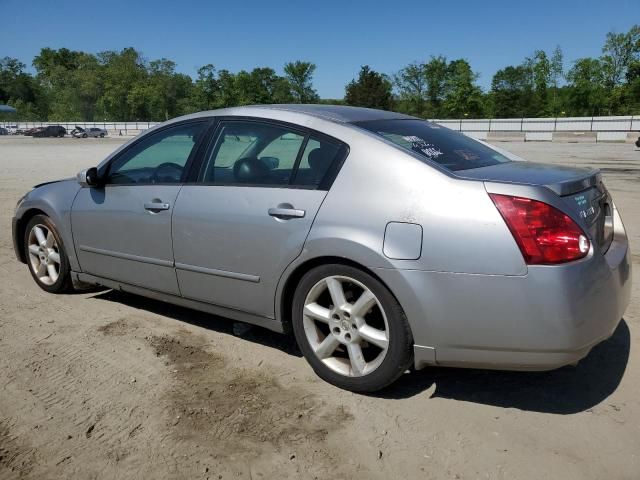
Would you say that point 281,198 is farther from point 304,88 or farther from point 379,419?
point 304,88

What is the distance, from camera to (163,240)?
386 cm

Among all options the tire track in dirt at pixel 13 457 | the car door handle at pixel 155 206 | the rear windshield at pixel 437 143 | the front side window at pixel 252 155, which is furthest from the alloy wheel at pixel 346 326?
the tire track in dirt at pixel 13 457

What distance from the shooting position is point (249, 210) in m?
3.40

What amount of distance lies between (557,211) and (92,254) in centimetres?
336

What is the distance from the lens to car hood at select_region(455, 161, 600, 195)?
2783 millimetres

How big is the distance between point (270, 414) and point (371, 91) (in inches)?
3155

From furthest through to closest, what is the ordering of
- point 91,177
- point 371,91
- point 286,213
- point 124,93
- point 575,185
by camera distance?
point 124,93, point 371,91, point 91,177, point 286,213, point 575,185

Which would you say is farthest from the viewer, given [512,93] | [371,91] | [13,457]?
[371,91]

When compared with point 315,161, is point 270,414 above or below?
below

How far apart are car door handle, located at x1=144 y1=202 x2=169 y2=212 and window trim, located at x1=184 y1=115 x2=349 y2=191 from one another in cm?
21

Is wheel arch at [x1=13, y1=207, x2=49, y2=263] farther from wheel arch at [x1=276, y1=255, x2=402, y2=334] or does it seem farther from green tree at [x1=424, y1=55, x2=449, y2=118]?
green tree at [x1=424, y1=55, x2=449, y2=118]

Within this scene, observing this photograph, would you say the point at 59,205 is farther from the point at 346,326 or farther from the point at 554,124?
the point at 554,124

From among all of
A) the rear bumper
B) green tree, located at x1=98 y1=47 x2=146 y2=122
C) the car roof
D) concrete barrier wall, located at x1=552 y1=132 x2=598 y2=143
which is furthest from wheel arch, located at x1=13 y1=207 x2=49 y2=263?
green tree, located at x1=98 y1=47 x2=146 y2=122

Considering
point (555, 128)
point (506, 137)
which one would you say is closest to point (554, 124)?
point (555, 128)
